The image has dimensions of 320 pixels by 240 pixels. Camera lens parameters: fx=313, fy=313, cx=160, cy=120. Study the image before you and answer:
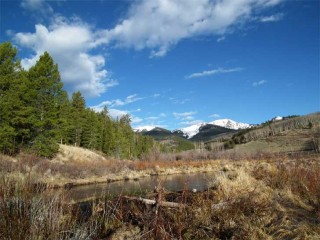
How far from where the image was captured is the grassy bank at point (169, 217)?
394 cm

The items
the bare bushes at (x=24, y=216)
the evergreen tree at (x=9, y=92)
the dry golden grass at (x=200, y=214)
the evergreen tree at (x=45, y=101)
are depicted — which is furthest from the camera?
the evergreen tree at (x=45, y=101)

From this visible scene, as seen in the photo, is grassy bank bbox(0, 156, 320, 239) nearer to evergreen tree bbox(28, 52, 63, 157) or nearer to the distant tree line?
the distant tree line

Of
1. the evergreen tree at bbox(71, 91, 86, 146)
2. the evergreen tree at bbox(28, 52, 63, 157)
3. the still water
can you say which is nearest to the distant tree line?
the evergreen tree at bbox(28, 52, 63, 157)

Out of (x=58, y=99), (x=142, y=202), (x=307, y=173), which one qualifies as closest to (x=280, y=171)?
(x=307, y=173)

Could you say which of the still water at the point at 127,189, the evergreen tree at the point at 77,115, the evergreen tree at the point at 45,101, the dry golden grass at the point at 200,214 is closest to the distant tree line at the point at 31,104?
the evergreen tree at the point at 45,101

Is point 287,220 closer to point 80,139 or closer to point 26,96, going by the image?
point 26,96

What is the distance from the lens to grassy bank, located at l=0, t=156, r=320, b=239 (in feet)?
12.9

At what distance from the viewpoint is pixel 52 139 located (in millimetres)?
37562

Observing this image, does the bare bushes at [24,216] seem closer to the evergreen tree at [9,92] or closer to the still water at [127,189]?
the still water at [127,189]

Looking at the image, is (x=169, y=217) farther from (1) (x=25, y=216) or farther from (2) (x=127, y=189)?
(2) (x=127, y=189)

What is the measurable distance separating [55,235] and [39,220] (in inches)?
10.9

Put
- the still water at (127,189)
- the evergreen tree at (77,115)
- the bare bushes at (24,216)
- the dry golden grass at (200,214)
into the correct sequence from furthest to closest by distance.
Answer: the evergreen tree at (77,115), the still water at (127,189), the dry golden grass at (200,214), the bare bushes at (24,216)

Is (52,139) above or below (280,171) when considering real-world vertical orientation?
above

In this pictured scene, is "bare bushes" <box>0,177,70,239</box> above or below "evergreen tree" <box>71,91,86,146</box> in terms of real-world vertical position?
below
